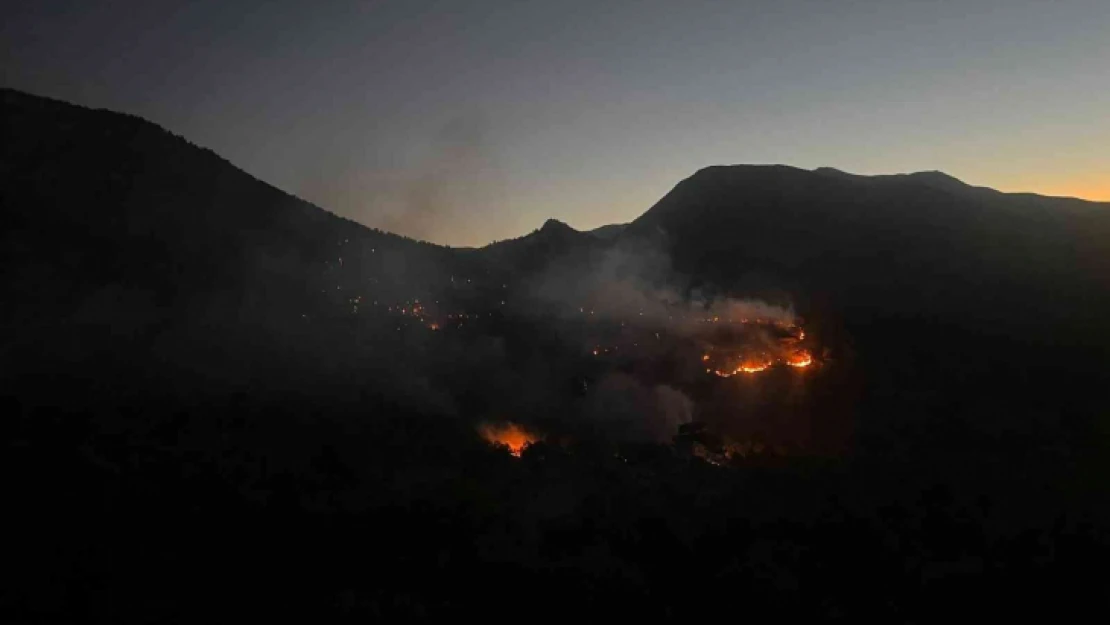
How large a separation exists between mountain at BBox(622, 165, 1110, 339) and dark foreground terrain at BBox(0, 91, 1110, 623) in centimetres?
52

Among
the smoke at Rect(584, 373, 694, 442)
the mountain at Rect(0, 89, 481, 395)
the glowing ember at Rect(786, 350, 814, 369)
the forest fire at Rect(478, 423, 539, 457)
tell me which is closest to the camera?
the mountain at Rect(0, 89, 481, 395)

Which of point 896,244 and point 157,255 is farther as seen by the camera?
point 896,244

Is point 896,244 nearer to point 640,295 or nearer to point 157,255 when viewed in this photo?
point 640,295

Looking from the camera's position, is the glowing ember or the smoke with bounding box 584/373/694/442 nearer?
the smoke with bounding box 584/373/694/442

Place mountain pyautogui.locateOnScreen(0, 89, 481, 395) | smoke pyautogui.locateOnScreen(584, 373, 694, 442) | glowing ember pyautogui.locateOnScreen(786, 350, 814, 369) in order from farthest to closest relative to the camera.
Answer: glowing ember pyautogui.locateOnScreen(786, 350, 814, 369) → smoke pyautogui.locateOnScreen(584, 373, 694, 442) → mountain pyautogui.locateOnScreen(0, 89, 481, 395)

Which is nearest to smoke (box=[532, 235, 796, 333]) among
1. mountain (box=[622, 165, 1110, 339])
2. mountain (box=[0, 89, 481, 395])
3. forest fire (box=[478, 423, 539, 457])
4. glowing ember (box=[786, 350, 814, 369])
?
mountain (box=[622, 165, 1110, 339])

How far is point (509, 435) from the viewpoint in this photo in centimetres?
4962

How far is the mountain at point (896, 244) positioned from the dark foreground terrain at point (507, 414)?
0.52m

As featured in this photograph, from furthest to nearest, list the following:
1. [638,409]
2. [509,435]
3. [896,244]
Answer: [896,244]
[638,409]
[509,435]

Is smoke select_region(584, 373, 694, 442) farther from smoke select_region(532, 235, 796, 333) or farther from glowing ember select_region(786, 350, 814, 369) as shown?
smoke select_region(532, 235, 796, 333)

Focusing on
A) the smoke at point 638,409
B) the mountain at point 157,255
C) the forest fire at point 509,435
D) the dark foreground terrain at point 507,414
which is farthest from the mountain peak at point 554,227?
the forest fire at point 509,435

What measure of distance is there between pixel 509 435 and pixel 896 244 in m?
56.3

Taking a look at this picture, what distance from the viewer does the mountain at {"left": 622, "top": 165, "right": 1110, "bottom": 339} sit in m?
67.8

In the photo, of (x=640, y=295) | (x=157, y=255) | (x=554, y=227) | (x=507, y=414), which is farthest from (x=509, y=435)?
(x=554, y=227)
